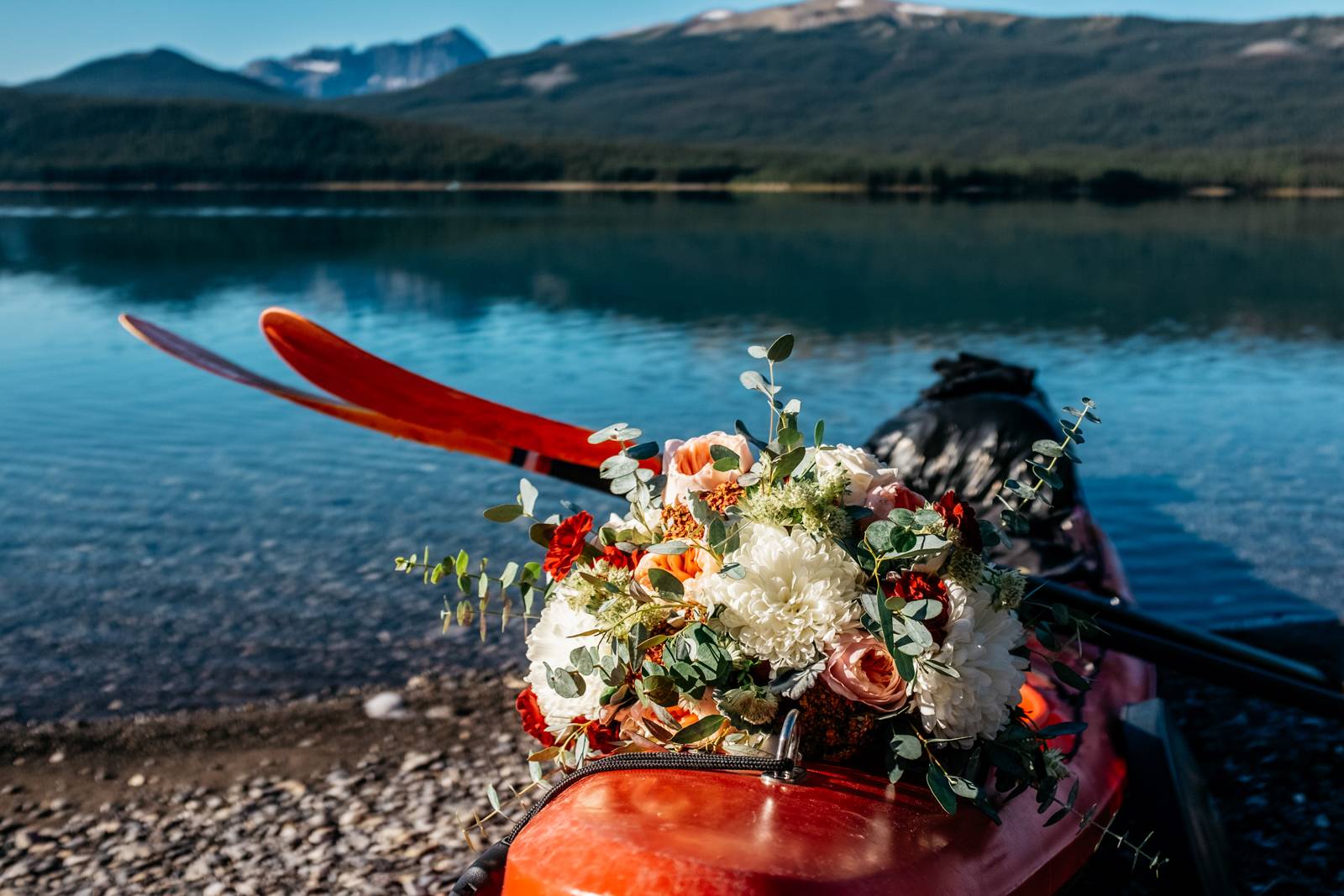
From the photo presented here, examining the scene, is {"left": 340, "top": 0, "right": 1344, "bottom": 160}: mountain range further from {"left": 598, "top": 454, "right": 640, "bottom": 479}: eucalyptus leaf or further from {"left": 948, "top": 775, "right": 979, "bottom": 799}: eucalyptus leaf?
{"left": 948, "top": 775, "right": 979, "bottom": 799}: eucalyptus leaf

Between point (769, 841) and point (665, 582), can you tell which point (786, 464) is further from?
point (769, 841)

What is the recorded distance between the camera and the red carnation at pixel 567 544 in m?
2.84

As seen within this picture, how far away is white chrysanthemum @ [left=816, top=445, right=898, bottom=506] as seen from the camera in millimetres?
2861

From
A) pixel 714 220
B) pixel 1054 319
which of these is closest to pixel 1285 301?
pixel 1054 319

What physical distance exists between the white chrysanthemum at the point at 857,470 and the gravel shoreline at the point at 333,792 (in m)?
2.24

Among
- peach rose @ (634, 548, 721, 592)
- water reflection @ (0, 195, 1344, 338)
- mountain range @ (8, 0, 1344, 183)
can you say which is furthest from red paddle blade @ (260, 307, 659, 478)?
mountain range @ (8, 0, 1344, 183)

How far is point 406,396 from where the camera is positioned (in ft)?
16.4

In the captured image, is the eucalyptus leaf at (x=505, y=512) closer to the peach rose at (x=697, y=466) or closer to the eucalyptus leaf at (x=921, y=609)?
the peach rose at (x=697, y=466)

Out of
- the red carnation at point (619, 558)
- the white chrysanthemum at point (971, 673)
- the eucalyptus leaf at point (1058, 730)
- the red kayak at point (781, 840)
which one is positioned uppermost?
the red carnation at point (619, 558)

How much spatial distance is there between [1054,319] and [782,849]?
74.9 ft

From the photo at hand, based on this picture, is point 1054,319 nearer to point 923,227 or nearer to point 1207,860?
point 1207,860

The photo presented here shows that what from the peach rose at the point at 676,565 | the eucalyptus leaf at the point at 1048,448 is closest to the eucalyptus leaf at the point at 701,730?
the peach rose at the point at 676,565

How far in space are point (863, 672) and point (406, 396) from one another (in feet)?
9.51

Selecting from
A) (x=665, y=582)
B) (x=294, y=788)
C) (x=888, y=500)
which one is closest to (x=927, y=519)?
(x=888, y=500)
